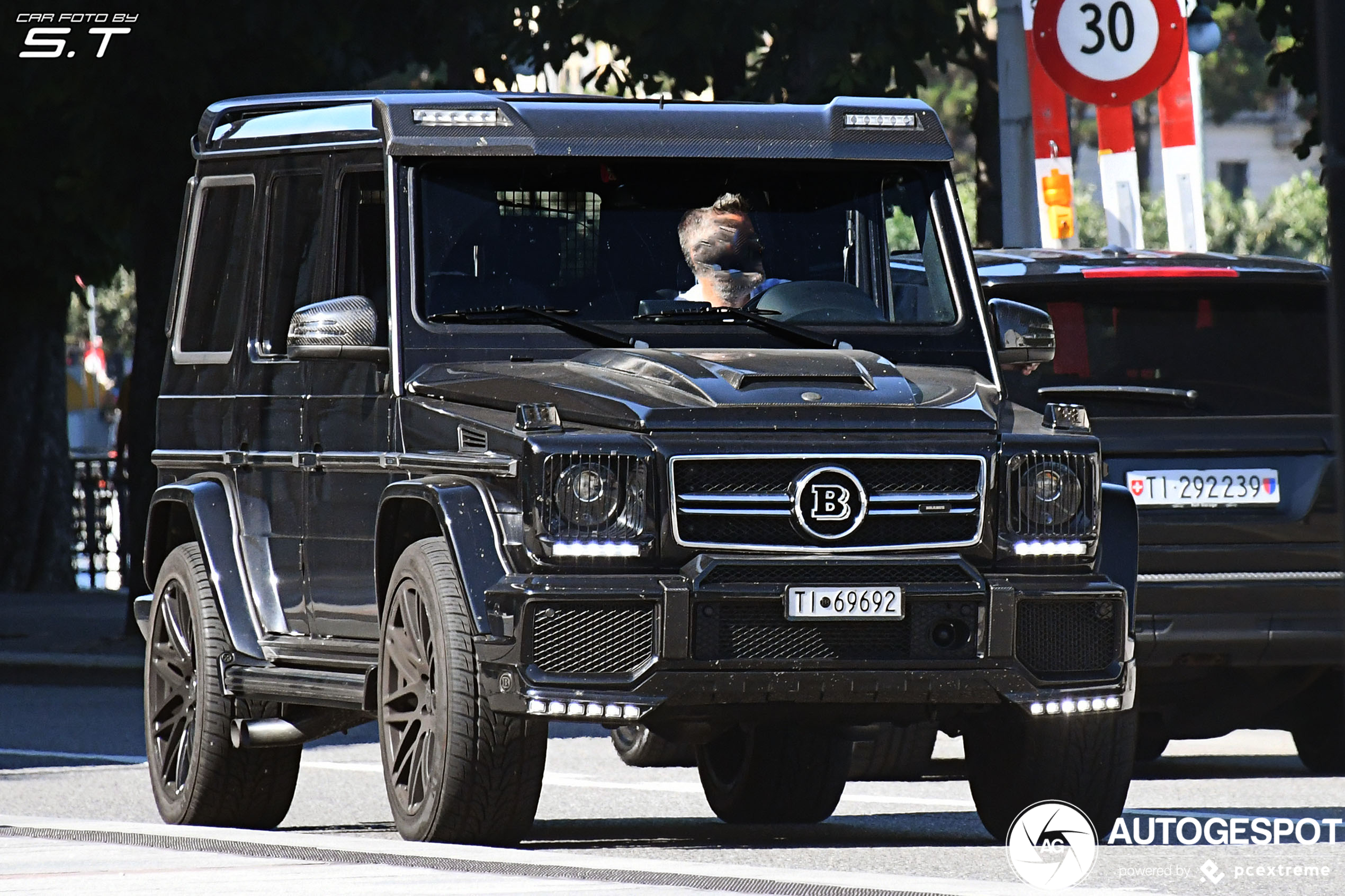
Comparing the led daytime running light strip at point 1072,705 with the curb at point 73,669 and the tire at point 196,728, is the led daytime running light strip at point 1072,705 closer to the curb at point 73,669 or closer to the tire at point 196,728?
the tire at point 196,728

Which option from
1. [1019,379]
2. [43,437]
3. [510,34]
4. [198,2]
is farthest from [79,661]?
[1019,379]

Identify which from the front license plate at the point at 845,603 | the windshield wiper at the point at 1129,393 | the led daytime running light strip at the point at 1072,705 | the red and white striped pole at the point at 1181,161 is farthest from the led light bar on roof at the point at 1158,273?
the red and white striped pole at the point at 1181,161

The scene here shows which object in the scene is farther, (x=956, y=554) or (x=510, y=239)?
(x=510, y=239)

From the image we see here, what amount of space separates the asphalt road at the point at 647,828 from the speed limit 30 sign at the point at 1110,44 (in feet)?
11.0

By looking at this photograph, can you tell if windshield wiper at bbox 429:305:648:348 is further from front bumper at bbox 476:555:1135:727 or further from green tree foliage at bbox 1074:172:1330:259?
green tree foliage at bbox 1074:172:1330:259

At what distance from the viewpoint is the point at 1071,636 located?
7.34 metres

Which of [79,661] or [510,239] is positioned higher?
[510,239]

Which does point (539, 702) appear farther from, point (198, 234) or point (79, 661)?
point (79, 661)

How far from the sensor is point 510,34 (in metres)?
20.8

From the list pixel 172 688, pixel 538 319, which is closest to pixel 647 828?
pixel 172 688

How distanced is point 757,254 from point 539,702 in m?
1.79

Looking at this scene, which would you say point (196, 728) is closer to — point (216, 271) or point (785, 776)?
point (216, 271)

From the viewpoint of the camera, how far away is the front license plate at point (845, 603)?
7102mm

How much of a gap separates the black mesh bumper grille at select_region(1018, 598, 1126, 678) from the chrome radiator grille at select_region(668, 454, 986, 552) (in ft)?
0.86
